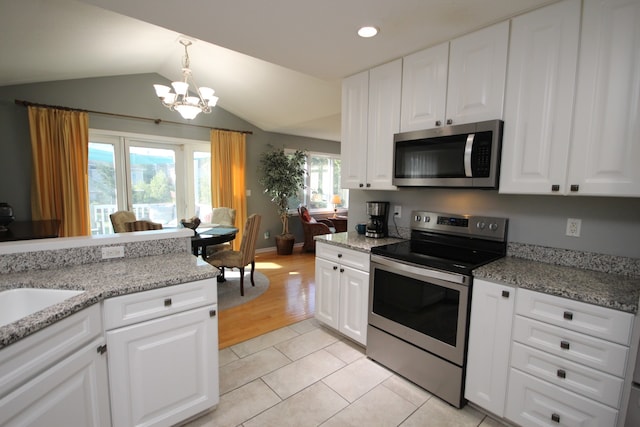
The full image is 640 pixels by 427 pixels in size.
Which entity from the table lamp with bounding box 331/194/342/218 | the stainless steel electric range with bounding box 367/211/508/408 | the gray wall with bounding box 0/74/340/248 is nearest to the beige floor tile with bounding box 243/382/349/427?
the stainless steel electric range with bounding box 367/211/508/408

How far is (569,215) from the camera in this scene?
180 centimetres

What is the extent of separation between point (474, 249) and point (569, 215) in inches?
23.3

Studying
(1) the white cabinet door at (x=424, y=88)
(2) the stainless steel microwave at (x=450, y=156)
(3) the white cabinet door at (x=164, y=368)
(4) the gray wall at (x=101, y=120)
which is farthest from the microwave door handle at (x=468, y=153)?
(4) the gray wall at (x=101, y=120)

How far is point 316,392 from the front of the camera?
1963mm

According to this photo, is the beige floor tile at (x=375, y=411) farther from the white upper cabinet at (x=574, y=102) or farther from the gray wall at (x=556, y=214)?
the white upper cabinet at (x=574, y=102)

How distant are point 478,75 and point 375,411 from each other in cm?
222

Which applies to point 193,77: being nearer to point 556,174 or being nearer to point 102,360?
point 102,360

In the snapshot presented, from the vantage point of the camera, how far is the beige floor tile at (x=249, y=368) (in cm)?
204

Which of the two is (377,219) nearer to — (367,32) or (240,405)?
(367,32)

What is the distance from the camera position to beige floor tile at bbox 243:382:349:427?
5.63 feet

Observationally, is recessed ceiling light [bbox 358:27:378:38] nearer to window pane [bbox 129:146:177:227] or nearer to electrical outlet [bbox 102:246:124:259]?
electrical outlet [bbox 102:246:124:259]

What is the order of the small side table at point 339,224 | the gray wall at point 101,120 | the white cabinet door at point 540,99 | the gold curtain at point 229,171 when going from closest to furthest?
1. the white cabinet door at point 540,99
2. the gray wall at point 101,120
3. the gold curtain at point 229,171
4. the small side table at point 339,224

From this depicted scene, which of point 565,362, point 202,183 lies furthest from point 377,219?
point 202,183

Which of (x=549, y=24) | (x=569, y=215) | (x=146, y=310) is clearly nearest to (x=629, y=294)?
(x=569, y=215)
